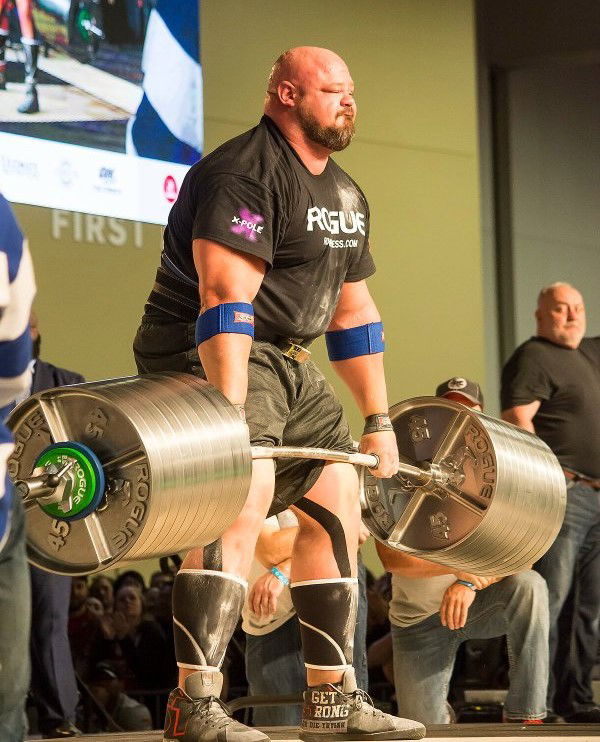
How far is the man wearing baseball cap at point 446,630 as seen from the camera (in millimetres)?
4070

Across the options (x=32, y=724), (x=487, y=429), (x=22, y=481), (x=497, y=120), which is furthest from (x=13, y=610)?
(x=497, y=120)

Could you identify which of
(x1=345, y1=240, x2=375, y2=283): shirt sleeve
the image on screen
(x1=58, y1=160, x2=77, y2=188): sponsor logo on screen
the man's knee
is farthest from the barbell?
(x1=58, y1=160, x2=77, y2=188): sponsor logo on screen

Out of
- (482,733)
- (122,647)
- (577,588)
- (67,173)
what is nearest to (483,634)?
(482,733)

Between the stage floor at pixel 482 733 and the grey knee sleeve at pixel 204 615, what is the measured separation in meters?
0.45

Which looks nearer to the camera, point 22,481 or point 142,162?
point 22,481

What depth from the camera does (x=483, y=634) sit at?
4.21 meters

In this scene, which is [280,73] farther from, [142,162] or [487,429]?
[142,162]

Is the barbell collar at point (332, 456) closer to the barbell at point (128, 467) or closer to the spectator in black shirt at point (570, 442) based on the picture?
the barbell at point (128, 467)

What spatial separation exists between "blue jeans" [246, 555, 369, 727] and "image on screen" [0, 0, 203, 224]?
2.61 meters

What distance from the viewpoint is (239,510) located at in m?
2.69

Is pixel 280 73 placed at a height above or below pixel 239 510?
above

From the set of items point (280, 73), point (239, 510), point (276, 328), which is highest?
point (280, 73)

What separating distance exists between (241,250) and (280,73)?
21.5 inches

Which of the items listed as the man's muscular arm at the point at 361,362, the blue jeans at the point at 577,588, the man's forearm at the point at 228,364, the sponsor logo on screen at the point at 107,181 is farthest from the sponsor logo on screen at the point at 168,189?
the man's forearm at the point at 228,364
